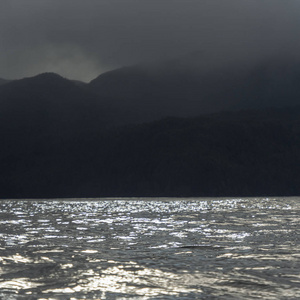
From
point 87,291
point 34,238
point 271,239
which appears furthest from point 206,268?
point 34,238

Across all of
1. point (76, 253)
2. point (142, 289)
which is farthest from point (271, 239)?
point (142, 289)

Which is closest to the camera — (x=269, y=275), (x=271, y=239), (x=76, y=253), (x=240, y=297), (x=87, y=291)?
(x=240, y=297)

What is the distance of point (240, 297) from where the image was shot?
20250 millimetres

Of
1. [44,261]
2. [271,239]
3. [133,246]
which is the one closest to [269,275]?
[44,261]

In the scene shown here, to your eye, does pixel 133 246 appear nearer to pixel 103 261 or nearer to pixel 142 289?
pixel 103 261

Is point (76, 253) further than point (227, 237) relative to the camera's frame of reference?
No

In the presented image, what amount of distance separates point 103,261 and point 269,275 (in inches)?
383

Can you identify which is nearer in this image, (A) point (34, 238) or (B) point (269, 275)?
→ (B) point (269, 275)

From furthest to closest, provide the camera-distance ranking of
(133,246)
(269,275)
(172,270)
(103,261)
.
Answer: (133,246)
(103,261)
(172,270)
(269,275)

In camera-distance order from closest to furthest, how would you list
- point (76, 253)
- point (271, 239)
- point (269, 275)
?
point (269, 275) < point (76, 253) < point (271, 239)

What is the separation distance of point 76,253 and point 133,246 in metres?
5.23

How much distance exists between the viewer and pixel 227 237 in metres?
47.7

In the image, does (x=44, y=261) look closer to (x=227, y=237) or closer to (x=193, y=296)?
(x=193, y=296)

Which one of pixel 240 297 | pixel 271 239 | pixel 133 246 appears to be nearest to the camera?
pixel 240 297
